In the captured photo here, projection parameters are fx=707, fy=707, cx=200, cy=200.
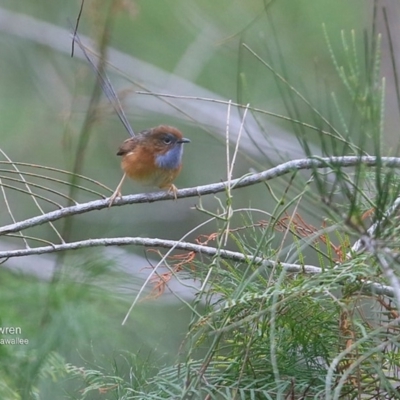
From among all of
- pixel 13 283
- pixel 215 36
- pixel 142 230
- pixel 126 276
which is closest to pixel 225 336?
pixel 126 276

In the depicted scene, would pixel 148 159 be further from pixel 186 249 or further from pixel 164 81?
pixel 164 81

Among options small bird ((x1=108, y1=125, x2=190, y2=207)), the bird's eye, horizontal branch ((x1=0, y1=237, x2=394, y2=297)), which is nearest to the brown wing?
small bird ((x1=108, y1=125, x2=190, y2=207))

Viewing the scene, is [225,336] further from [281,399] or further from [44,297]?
[44,297]

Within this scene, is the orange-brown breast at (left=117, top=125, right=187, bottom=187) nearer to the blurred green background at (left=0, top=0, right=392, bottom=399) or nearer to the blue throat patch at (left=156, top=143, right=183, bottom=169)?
the blue throat patch at (left=156, top=143, right=183, bottom=169)

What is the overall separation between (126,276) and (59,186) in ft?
12.4

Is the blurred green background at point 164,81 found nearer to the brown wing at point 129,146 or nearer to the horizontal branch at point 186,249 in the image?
the brown wing at point 129,146

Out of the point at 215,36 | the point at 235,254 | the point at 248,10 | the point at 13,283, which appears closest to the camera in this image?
the point at 235,254

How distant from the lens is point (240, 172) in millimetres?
6441

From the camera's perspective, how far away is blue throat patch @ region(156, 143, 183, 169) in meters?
3.23

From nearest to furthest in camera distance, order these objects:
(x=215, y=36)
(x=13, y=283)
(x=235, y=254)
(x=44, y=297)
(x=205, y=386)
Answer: (x=205, y=386), (x=235, y=254), (x=44, y=297), (x=13, y=283), (x=215, y=36)

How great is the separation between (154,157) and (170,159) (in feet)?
0.24

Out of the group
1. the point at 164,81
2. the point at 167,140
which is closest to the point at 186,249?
the point at 167,140

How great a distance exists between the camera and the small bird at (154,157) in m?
3.22

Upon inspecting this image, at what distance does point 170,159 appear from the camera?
327cm
